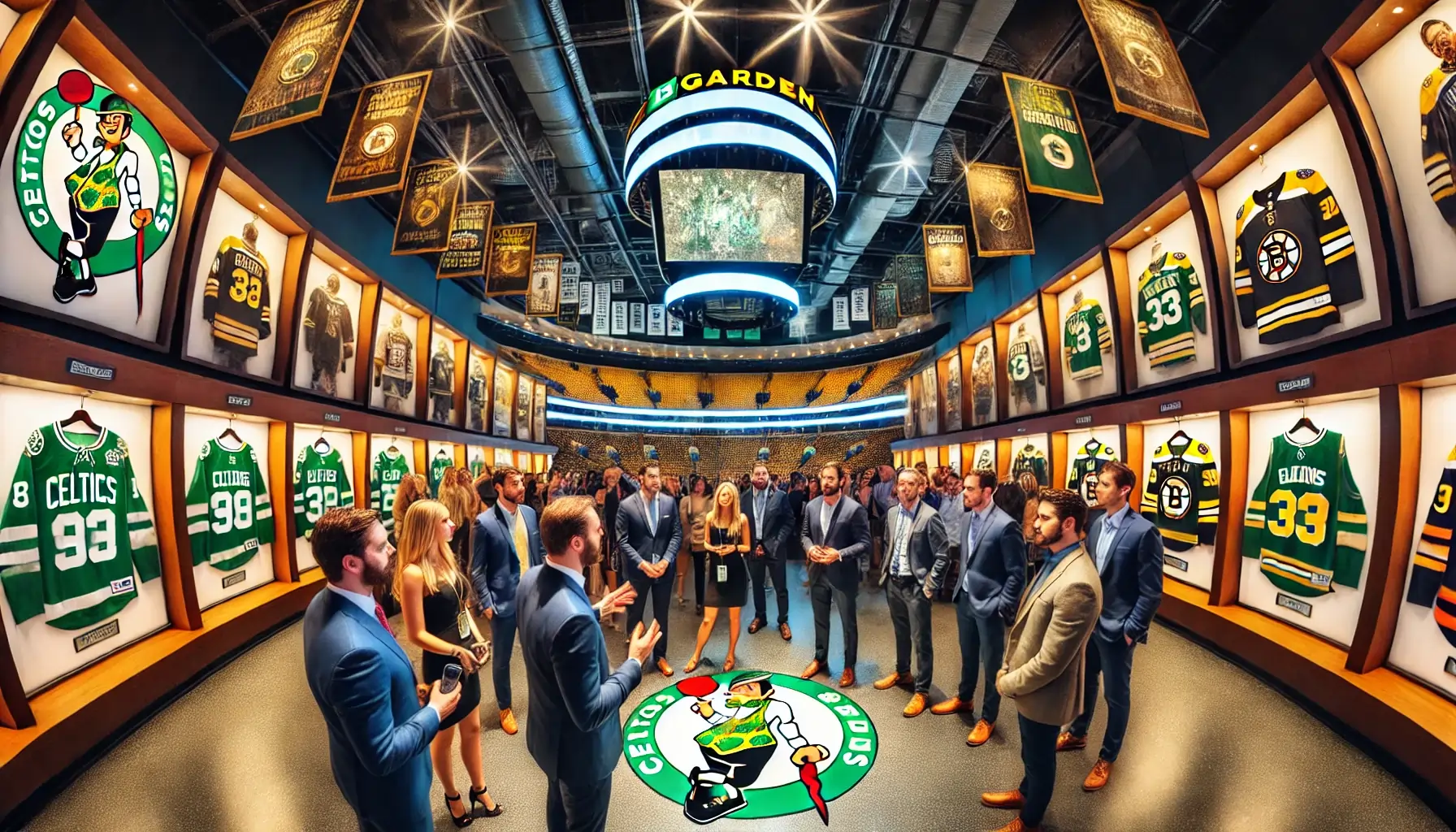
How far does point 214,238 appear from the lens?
496cm

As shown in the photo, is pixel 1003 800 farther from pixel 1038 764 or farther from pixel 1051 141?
pixel 1051 141

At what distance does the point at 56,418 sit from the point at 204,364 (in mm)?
1516

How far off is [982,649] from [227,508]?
23.1 ft

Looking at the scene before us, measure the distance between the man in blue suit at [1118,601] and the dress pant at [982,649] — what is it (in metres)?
0.47

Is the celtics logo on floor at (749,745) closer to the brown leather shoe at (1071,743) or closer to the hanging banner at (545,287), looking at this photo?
the brown leather shoe at (1071,743)

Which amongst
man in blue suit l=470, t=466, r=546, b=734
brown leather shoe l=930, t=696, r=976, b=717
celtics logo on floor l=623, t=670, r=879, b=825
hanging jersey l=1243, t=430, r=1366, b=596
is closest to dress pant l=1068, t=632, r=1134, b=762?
brown leather shoe l=930, t=696, r=976, b=717

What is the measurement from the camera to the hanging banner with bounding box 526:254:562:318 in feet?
35.6

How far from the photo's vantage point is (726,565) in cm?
474

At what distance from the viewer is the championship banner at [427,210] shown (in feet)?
22.7

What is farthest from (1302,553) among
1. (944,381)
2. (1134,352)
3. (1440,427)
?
(944,381)

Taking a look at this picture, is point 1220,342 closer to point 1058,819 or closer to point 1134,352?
point 1134,352

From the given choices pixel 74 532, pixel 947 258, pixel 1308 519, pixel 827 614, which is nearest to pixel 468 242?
pixel 74 532

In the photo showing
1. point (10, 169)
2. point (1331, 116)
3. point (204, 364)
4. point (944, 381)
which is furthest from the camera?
point (944, 381)

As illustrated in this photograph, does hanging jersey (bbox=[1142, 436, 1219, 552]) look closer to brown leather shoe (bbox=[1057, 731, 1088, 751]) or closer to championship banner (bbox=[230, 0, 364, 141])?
brown leather shoe (bbox=[1057, 731, 1088, 751])
